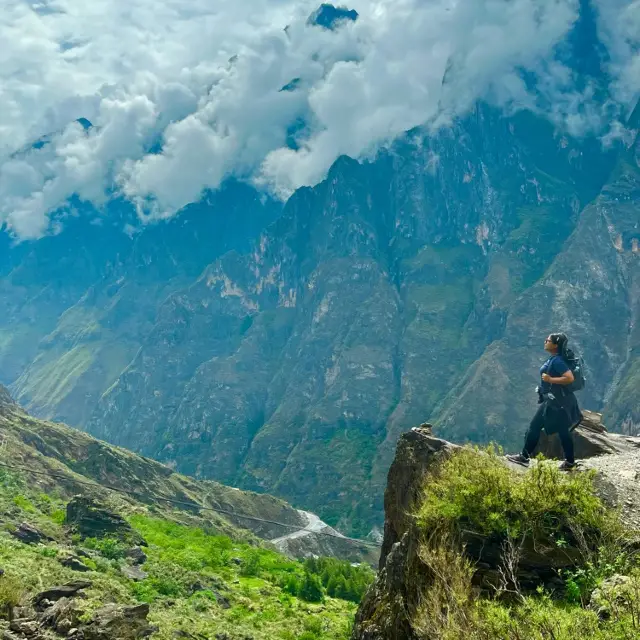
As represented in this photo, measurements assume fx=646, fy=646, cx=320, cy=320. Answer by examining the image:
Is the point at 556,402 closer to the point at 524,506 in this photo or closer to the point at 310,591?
the point at 524,506

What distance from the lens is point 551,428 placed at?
637 inches

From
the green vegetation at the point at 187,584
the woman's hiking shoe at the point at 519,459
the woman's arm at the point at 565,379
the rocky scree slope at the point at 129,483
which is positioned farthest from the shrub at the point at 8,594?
the rocky scree slope at the point at 129,483

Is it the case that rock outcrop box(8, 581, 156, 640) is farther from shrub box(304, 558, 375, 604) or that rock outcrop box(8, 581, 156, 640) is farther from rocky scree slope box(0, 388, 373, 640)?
shrub box(304, 558, 375, 604)

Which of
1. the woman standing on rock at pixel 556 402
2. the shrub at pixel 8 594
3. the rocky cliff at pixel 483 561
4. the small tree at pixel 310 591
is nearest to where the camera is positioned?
the rocky cliff at pixel 483 561

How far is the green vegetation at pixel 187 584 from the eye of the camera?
26516 mm

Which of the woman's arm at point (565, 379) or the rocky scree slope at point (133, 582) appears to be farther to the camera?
the rocky scree slope at point (133, 582)

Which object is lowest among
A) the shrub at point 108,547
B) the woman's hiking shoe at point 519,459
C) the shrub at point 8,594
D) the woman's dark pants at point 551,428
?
the shrub at point 108,547

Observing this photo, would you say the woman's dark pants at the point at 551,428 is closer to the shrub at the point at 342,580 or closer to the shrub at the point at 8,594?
the shrub at the point at 8,594

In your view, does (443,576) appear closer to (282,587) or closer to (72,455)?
(282,587)

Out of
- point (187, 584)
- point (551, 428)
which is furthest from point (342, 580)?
point (551, 428)

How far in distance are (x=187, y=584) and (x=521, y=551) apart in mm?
30229

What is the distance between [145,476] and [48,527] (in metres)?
93.5

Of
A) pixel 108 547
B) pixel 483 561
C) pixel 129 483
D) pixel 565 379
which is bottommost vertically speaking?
pixel 129 483

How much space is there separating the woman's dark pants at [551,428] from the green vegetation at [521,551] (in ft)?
10.6
